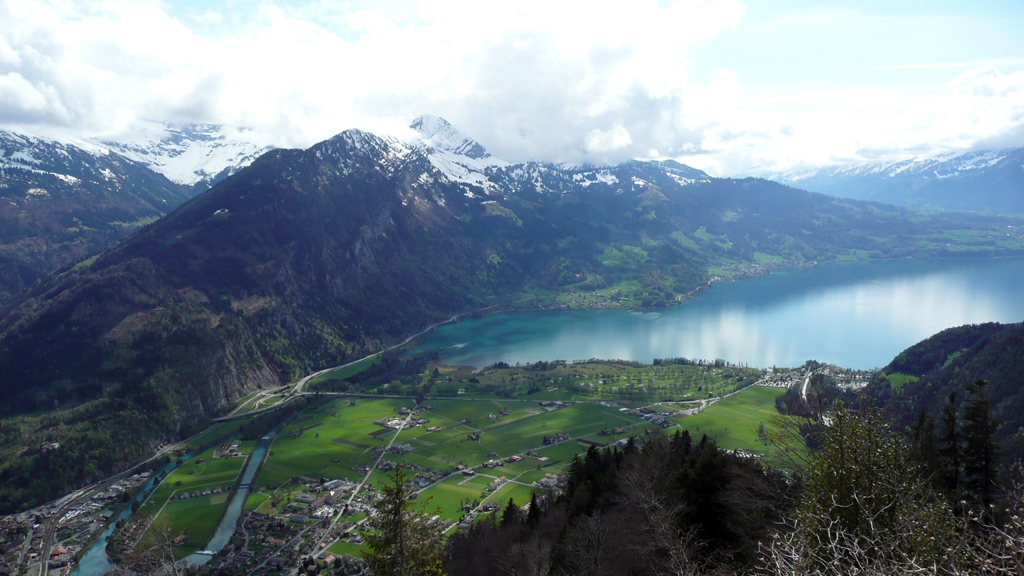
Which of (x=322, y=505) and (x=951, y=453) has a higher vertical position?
(x=951, y=453)

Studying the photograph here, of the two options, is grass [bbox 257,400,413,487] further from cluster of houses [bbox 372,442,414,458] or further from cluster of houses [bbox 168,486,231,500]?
cluster of houses [bbox 168,486,231,500]

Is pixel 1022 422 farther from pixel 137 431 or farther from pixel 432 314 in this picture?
pixel 432 314

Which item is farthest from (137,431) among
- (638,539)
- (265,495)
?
(638,539)

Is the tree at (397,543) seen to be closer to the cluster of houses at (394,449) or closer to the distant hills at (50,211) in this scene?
the cluster of houses at (394,449)

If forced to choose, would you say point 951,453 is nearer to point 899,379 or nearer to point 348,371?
point 899,379

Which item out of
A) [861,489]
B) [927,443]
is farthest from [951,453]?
[861,489]

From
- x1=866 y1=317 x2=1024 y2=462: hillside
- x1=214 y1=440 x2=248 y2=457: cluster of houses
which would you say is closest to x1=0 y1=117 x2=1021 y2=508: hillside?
x1=214 y1=440 x2=248 y2=457: cluster of houses
